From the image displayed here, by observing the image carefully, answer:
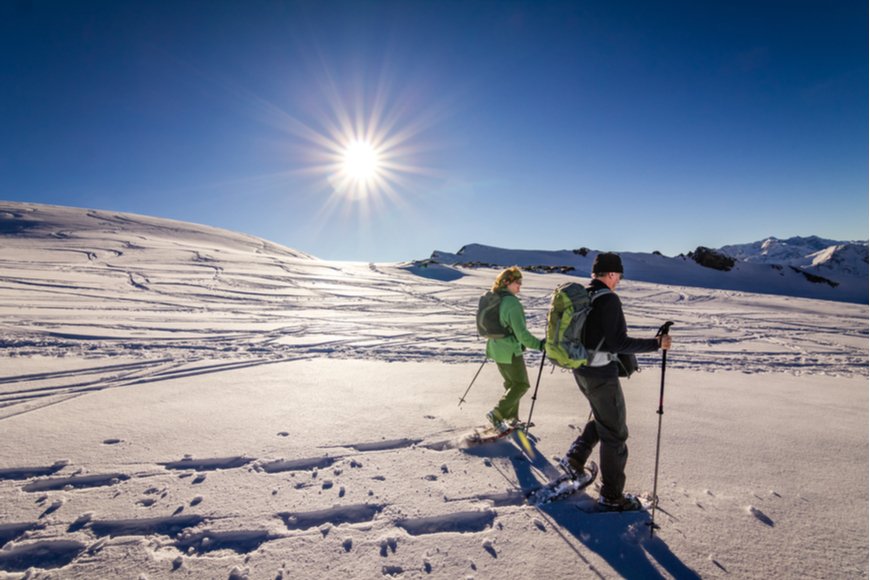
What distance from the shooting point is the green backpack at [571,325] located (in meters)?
3.04

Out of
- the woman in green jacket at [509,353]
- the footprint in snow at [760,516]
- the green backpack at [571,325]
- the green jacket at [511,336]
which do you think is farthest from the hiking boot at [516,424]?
the footprint in snow at [760,516]

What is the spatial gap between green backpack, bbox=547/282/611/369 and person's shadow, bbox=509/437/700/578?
1.25 meters

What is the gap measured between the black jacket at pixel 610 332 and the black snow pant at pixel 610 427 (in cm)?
13

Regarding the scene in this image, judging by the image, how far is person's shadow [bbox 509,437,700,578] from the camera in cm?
260

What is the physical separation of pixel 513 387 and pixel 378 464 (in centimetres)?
183

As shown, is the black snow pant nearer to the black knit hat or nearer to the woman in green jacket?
the black knit hat

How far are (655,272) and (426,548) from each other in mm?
50594

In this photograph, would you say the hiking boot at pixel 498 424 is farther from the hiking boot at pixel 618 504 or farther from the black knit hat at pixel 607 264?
the black knit hat at pixel 607 264

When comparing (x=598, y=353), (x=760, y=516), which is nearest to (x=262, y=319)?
(x=598, y=353)

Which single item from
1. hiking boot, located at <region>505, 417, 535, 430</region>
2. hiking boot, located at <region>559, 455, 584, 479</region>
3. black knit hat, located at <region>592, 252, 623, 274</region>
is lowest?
hiking boot, located at <region>505, 417, 535, 430</region>

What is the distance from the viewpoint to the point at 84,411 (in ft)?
16.1

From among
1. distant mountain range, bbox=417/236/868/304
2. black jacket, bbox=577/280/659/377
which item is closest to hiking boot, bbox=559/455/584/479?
black jacket, bbox=577/280/659/377

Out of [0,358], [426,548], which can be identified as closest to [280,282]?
[0,358]

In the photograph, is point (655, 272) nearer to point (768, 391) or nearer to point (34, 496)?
point (768, 391)
